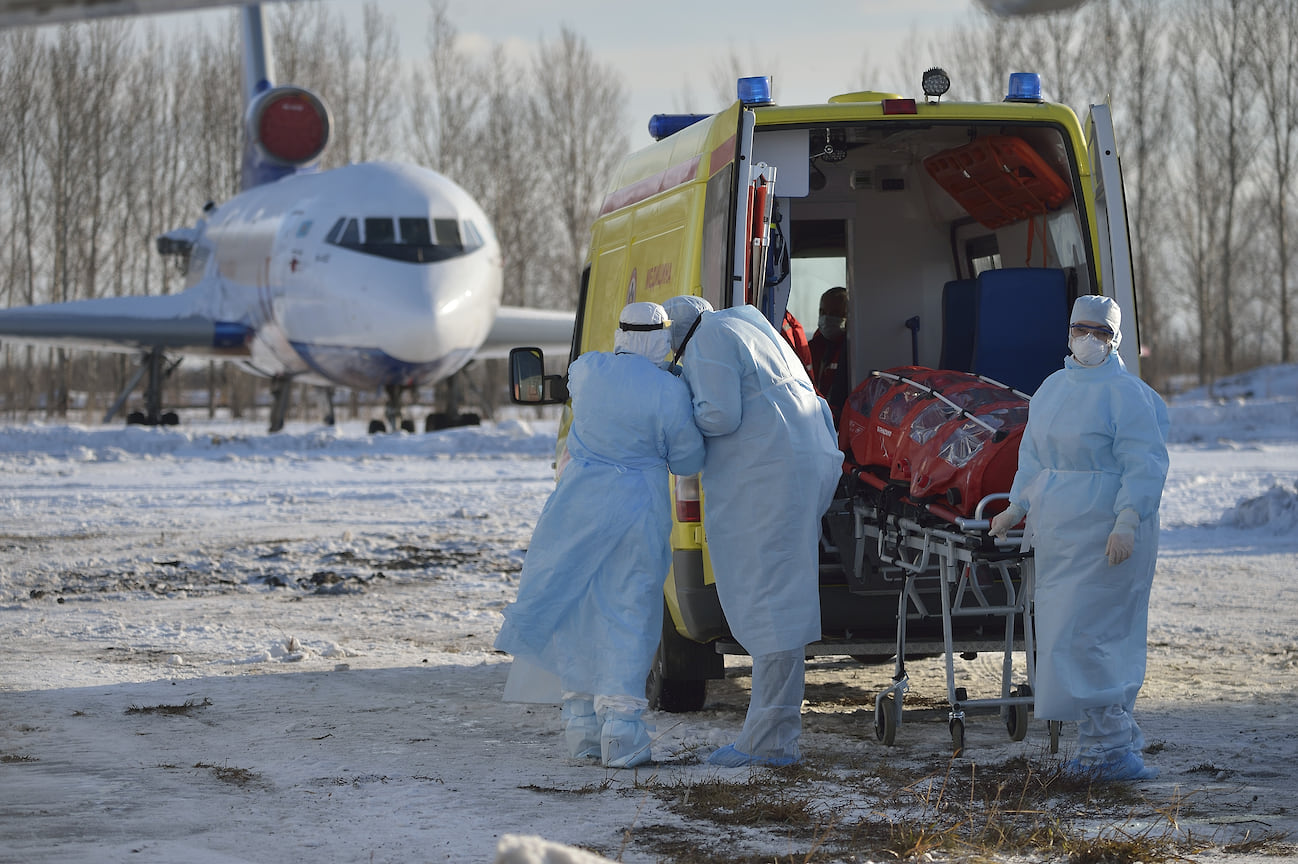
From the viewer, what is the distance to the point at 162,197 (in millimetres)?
50406

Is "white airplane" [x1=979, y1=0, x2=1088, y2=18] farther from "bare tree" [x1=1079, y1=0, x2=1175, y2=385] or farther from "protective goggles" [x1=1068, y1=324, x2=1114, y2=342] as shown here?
"bare tree" [x1=1079, y1=0, x2=1175, y2=385]

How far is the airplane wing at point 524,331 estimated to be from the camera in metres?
28.7

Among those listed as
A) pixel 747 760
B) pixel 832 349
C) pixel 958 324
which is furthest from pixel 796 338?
pixel 747 760

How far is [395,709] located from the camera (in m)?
7.05

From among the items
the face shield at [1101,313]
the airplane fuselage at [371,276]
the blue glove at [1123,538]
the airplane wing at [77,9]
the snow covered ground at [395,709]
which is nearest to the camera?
the airplane wing at [77,9]

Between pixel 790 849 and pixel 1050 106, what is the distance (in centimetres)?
365

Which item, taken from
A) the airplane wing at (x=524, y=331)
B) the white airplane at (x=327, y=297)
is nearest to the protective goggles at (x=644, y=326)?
the white airplane at (x=327, y=297)

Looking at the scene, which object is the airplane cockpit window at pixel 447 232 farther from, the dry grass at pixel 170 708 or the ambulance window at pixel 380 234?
the dry grass at pixel 170 708

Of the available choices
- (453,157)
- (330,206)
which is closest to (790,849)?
(330,206)

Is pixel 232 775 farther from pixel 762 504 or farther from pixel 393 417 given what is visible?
pixel 393 417

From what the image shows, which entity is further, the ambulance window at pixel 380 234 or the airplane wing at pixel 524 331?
the airplane wing at pixel 524 331

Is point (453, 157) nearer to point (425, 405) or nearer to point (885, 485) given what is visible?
point (425, 405)

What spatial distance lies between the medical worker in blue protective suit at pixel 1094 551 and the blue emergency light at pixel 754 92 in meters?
1.84

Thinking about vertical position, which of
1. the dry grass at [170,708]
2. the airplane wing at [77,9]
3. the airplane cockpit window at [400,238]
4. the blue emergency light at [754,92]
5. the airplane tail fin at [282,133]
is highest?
the airplane tail fin at [282,133]
